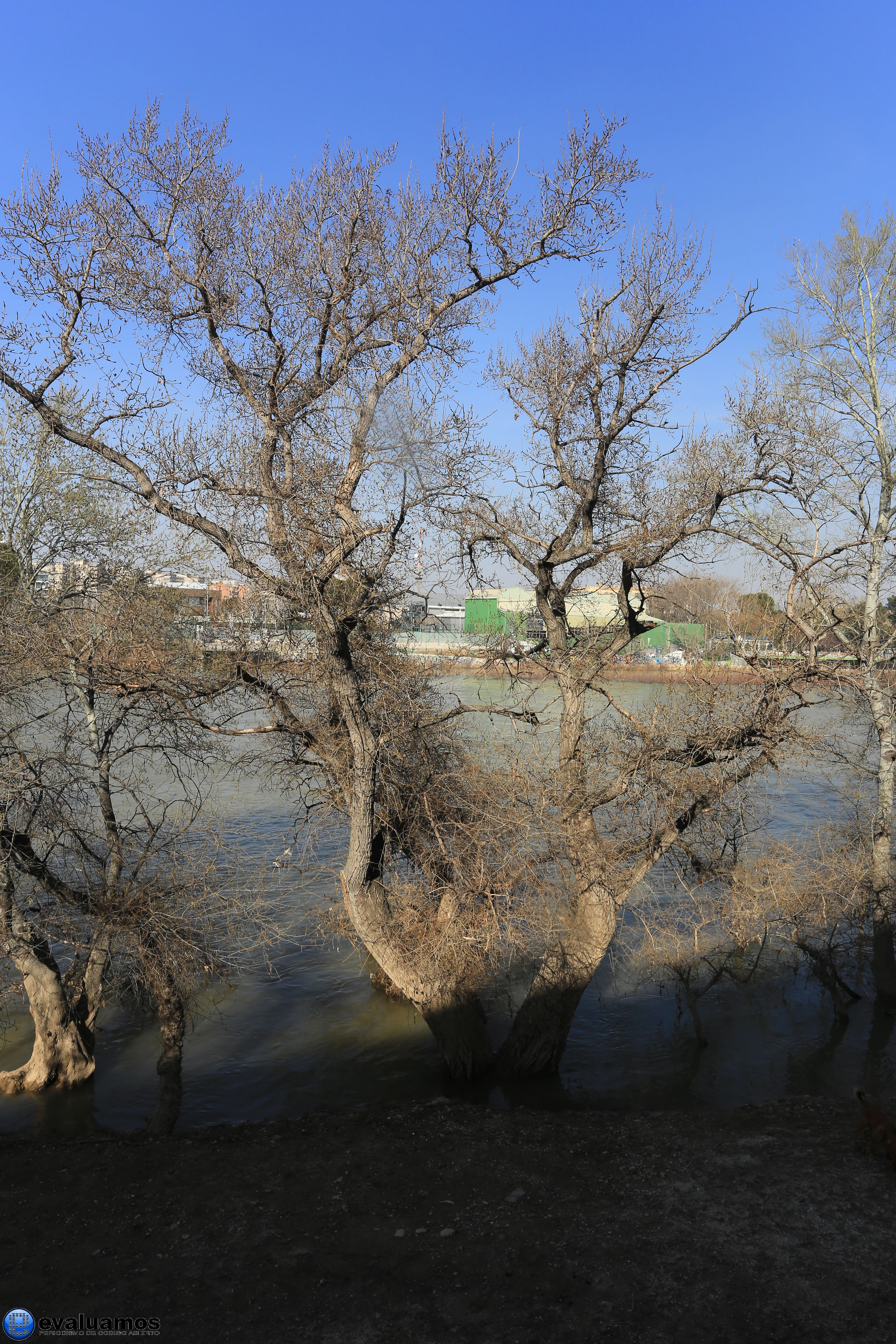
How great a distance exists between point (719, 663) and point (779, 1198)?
6.96m

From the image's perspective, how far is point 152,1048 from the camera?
40.4 ft

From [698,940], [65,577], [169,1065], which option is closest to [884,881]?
[698,940]

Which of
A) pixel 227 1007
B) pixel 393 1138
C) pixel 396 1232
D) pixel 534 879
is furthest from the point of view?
pixel 227 1007

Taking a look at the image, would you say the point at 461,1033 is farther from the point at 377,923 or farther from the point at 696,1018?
the point at 696,1018

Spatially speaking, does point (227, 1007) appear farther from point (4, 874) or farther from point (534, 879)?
point (534, 879)

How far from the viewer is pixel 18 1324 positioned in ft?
19.6

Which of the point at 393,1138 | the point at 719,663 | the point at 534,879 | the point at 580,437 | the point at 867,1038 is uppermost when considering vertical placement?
the point at 580,437

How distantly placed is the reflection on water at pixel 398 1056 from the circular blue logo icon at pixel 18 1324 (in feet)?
13.5

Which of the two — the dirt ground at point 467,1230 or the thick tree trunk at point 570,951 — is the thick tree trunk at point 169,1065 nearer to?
the dirt ground at point 467,1230

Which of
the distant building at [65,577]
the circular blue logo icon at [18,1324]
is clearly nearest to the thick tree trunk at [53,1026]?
the circular blue logo icon at [18,1324]

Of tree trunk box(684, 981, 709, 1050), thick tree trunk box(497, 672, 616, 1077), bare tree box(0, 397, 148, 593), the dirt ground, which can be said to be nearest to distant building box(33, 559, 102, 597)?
bare tree box(0, 397, 148, 593)

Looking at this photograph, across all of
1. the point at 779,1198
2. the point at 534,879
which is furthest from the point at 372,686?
the point at 779,1198

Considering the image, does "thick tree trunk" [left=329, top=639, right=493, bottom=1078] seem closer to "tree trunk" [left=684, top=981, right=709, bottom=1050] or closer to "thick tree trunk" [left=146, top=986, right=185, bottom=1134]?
"thick tree trunk" [left=146, top=986, right=185, bottom=1134]

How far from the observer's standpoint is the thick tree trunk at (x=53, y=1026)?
10.2 metres
